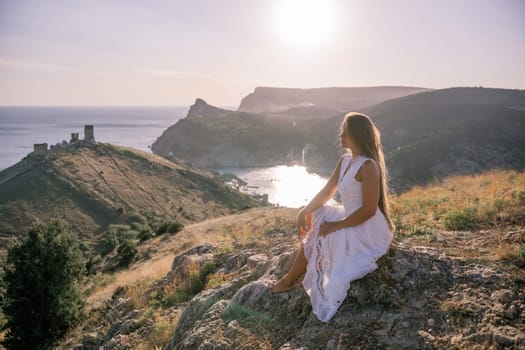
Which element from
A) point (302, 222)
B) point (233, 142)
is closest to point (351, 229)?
Answer: point (302, 222)

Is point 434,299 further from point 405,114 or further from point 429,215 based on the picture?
point 405,114

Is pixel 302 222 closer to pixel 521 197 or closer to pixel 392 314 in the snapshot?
pixel 392 314

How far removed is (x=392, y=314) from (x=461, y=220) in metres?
4.19

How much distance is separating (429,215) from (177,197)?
188 feet

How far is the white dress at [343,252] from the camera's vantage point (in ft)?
12.9

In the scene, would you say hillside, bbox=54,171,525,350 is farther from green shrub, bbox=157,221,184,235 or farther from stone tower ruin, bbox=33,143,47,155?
stone tower ruin, bbox=33,143,47,155

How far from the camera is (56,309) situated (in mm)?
11656

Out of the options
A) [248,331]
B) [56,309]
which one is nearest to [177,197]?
[56,309]

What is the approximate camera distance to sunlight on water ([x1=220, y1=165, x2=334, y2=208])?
8969cm

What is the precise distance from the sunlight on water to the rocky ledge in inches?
2938

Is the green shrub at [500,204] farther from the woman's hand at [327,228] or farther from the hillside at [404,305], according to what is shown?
the woman's hand at [327,228]

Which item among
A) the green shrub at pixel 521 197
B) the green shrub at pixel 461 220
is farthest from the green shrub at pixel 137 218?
the green shrub at pixel 521 197

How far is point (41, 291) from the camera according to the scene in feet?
38.9

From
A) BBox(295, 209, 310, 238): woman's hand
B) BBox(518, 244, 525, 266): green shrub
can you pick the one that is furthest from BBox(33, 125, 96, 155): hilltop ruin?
BBox(518, 244, 525, 266): green shrub
